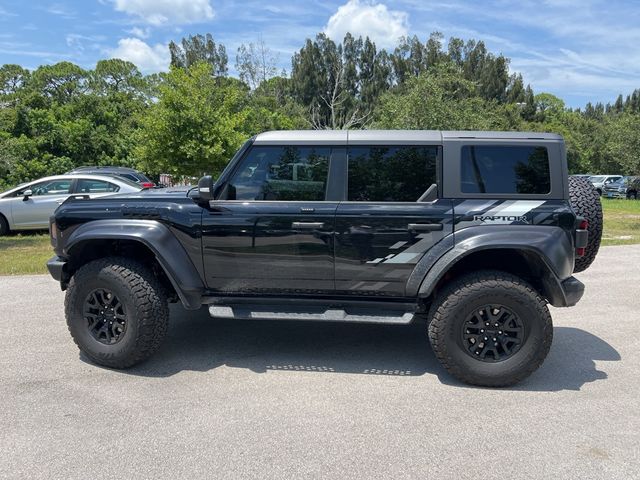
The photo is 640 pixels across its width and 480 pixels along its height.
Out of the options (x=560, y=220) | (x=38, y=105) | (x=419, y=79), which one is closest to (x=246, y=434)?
(x=560, y=220)

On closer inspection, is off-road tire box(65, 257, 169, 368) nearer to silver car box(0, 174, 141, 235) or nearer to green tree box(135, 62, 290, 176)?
silver car box(0, 174, 141, 235)

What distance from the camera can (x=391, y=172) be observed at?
13.3 ft

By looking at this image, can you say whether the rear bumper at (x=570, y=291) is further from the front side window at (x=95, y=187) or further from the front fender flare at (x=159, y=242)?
the front side window at (x=95, y=187)

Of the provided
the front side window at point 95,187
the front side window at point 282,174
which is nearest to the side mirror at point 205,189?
the front side window at point 282,174

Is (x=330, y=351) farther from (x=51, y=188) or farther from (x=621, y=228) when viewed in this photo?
(x=621, y=228)

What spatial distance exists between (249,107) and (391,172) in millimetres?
23006

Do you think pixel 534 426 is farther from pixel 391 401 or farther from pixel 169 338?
pixel 169 338

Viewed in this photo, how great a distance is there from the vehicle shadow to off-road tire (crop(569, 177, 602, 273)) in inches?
34.0

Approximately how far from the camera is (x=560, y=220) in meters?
3.84

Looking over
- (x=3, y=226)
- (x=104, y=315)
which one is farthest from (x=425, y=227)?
(x=3, y=226)

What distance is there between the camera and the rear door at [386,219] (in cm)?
393

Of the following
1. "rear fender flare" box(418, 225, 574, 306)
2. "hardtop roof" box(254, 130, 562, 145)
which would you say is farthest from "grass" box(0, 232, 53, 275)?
"rear fender flare" box(418, 225, 574, 306)

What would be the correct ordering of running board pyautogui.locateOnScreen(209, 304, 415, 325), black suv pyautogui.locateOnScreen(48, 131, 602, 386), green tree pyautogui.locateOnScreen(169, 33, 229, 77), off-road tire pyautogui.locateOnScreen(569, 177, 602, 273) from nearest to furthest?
black suv pyautogui.locateOnScreen(48, 131, 602, 386), running board pyautogui.locateOnScreen(209, 304, 415, 325), off-road tire pyautogui.locateOnScreen(569, 177, 602, 273), green tree pyautogui.locateOnScreen(169, 33, 229, 77)

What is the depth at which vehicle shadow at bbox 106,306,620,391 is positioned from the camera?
4.23 metres
